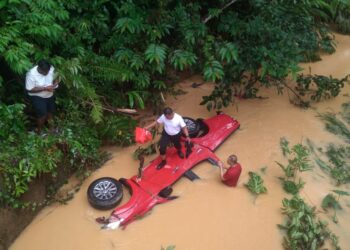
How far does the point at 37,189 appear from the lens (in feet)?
20.4

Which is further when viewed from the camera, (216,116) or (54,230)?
(216,116)

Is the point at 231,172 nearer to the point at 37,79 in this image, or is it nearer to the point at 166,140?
the point at 166,140

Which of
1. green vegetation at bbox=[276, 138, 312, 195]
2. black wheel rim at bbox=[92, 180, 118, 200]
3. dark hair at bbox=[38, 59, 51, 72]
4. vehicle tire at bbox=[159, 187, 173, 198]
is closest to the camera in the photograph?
dark hair at bbox=[38, 59, 51, 72]

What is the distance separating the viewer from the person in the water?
21.2 ft

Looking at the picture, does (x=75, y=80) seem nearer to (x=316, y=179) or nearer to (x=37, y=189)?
(x=37, y=189)

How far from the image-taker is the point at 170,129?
660 cm

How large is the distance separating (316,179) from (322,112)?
2.12 m

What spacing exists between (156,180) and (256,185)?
65.8 inches

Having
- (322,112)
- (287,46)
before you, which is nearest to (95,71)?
(287,46)

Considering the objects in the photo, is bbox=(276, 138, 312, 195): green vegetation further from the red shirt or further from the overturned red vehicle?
the overturned red vehicle

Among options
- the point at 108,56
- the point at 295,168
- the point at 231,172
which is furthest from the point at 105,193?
the point at 295,168

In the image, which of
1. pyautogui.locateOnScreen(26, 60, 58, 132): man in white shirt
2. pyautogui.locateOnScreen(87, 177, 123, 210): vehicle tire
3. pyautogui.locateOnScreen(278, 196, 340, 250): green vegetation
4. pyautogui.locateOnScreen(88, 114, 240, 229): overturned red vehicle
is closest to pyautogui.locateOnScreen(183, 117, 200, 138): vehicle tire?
pyautogui.locateOnScreen(88, 114, 240, 229): overturned red vehicle

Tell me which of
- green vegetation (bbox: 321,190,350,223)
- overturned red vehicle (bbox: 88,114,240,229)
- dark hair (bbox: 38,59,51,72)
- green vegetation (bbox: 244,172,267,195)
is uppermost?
dark hair (bbox: 38,59,51,72)

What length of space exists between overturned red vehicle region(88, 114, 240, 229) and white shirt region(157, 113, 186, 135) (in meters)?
0.54
